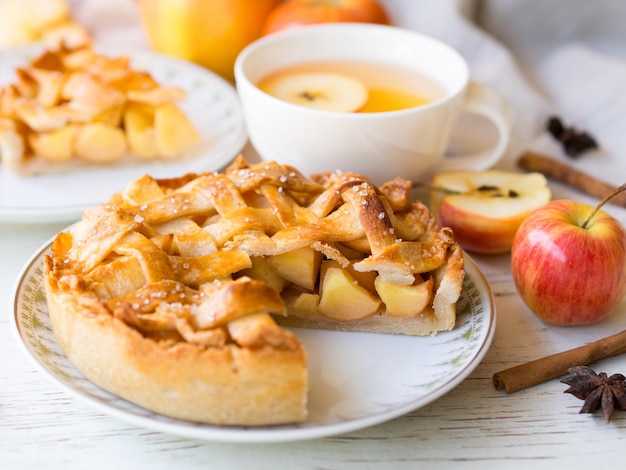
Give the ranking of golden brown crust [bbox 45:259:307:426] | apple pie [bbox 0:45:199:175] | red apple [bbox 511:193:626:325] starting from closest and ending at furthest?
golden brown crust [bbox 45:259:307:426] → red apple [bbox 511:193:626:325] → apple pie [bbox 0:45:199:175]

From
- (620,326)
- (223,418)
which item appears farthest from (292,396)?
(620,326)

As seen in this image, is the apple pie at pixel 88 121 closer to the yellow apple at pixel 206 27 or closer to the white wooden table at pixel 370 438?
the yellow apple at pixel 206 27

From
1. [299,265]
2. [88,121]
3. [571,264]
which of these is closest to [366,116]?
[299,265]

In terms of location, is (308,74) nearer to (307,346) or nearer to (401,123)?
(401,123)

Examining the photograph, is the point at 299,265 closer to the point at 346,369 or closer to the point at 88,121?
the point at 346,369

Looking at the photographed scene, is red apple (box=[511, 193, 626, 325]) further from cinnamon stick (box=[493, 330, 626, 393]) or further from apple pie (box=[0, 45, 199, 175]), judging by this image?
apple pie (box=[0, 45, 199, 175])

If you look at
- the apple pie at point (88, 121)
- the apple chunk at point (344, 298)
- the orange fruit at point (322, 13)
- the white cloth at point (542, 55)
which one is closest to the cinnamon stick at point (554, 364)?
the apple chunk at point (344, 298)

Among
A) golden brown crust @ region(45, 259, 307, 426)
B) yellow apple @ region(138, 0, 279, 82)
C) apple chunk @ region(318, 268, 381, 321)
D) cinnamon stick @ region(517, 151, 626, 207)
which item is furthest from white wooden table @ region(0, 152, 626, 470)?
yellow apple @ region(138, 0, 279, 82)
